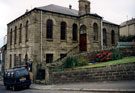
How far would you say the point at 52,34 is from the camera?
59.6ft

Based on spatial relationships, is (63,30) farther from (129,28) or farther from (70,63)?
(129,28)

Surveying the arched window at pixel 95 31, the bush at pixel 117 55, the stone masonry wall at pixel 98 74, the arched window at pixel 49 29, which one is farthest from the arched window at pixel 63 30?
the bush at pixel 117 55

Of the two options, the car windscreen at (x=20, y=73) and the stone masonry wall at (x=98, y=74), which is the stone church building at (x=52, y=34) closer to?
the car windscreen at (x=20, y=73)

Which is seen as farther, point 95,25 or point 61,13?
point 95,25

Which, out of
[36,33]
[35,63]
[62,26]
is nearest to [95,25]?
[62,26]

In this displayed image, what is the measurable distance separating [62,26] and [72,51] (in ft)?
12.1

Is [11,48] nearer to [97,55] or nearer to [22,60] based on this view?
[22,60]

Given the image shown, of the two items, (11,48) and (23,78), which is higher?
(11,48)

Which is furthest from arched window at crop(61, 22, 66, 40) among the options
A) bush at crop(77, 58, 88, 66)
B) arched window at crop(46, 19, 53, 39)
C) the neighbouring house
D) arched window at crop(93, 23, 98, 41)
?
the neighbouring house

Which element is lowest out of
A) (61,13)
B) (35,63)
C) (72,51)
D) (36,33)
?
(35,63)

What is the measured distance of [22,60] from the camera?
766 inches

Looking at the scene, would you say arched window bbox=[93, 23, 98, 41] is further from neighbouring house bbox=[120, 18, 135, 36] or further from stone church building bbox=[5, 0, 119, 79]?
neighbouring house bbox=[120, 18, 135, 36]

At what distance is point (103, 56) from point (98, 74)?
16.7 feet

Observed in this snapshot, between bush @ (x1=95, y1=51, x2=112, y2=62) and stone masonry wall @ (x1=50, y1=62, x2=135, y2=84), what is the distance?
4329mm
